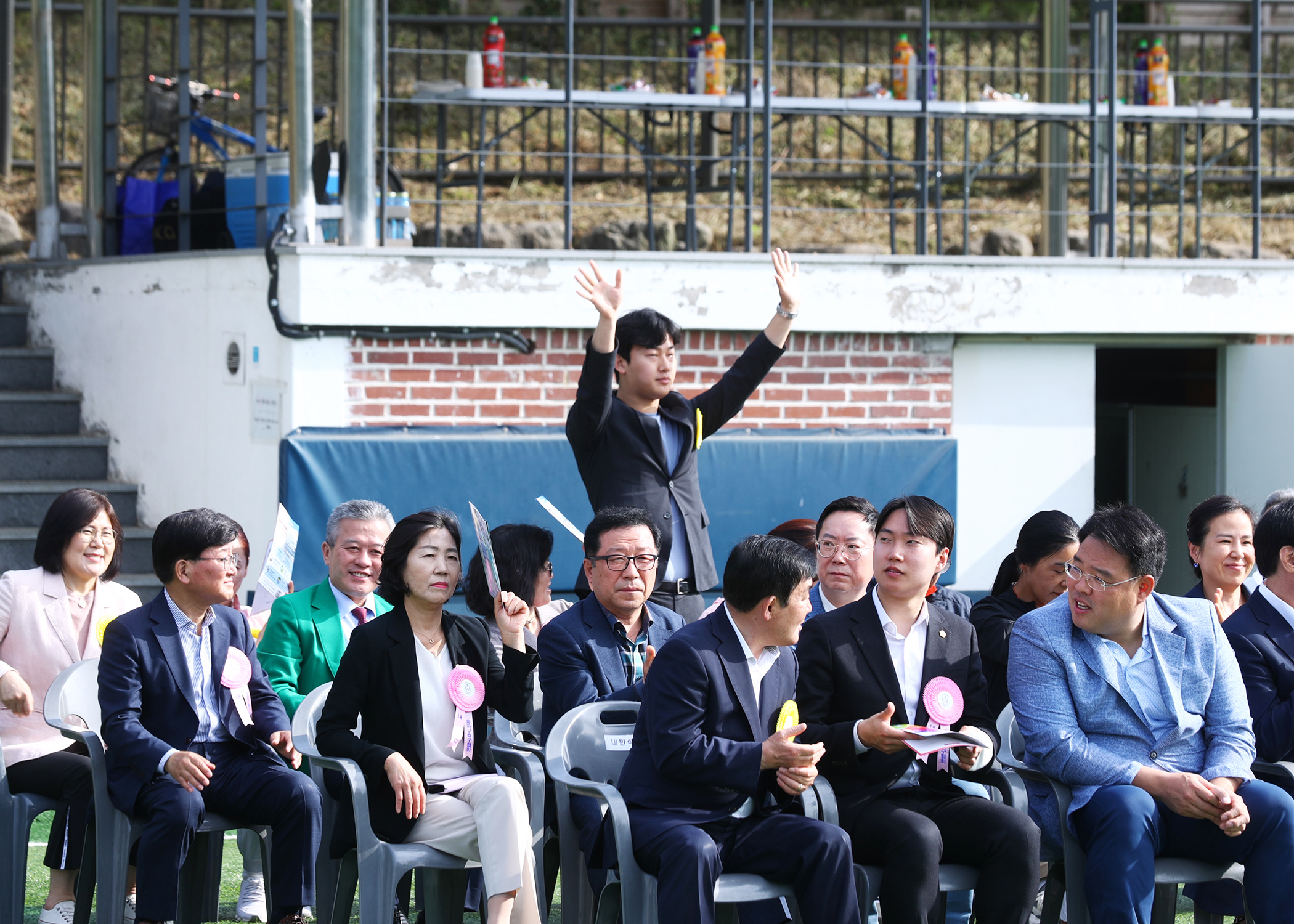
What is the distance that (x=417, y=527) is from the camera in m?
3.82

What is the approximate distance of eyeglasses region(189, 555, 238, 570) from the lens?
12.8ft

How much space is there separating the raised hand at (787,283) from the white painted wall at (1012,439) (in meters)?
2.23

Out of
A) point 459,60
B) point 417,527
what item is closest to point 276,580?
point 417,527

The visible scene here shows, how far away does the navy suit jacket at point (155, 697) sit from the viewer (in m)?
3.71

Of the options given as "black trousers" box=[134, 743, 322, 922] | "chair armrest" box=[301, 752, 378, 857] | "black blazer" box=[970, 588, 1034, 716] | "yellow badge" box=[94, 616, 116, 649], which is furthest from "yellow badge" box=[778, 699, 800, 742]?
"yellow badge" box=[94, 616, 116, 649]

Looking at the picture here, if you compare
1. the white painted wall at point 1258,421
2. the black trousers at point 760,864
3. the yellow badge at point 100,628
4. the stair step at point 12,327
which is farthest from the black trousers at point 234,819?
the stair step at point 12,327

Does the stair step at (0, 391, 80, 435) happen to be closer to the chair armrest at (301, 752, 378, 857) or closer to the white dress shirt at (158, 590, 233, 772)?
the white dress shirt at (158, 590, 233, 772)

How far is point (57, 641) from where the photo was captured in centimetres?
429

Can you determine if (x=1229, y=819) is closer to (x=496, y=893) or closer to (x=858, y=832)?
(x=858, y=832)

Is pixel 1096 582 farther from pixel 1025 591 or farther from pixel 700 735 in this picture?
pixel 700 735

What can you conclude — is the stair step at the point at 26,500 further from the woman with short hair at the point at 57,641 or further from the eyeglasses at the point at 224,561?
the eyeglasses at the point at 224,561

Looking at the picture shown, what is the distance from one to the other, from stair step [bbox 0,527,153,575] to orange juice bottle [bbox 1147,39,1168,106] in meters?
5.94

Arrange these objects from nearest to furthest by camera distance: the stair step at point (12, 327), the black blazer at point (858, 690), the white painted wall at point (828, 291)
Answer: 1. the black blazer at point (858, 690)
2. the white painted wall at point (828, 291)
3. the stair step at point (12, 327)

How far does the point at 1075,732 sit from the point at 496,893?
1411 millimetres
